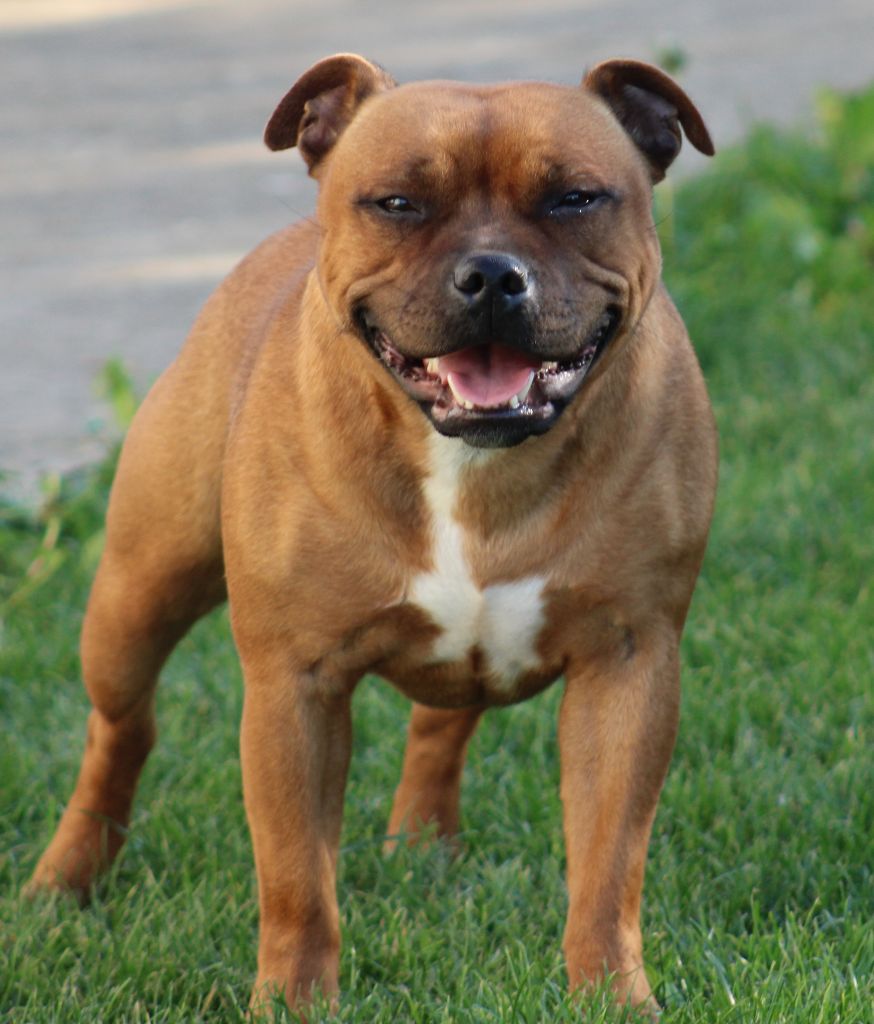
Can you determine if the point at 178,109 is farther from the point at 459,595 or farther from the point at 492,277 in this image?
the point at 492,277

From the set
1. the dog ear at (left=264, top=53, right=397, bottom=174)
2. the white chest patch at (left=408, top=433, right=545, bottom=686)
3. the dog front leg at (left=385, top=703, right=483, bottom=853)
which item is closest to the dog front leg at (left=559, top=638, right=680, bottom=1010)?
the white chest patch at (left=408, top=433, right=545, bottom=686)

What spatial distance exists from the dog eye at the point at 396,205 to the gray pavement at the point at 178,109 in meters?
2.83

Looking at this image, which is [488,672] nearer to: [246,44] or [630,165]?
[630,165]

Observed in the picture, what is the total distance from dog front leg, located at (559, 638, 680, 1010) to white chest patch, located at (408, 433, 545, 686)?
16cm

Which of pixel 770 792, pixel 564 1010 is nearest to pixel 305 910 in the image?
pixel 564 1010

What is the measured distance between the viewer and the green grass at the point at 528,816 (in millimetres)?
3521

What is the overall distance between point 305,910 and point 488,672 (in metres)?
0.53

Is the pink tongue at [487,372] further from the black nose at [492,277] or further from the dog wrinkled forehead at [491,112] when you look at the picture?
the dog wrinkled forehead at [491,112]

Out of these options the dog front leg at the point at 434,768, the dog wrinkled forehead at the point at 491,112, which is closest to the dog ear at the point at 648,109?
the dog wrinkled forehead at the point at 491,112

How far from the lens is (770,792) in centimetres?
421

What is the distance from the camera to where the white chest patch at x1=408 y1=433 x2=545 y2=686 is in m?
3.40

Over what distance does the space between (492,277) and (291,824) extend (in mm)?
1068

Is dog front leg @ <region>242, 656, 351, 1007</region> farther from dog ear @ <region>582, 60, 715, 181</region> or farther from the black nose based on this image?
dog ear @ <region>582, 60, 715, 181</region>

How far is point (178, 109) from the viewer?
10.3m
